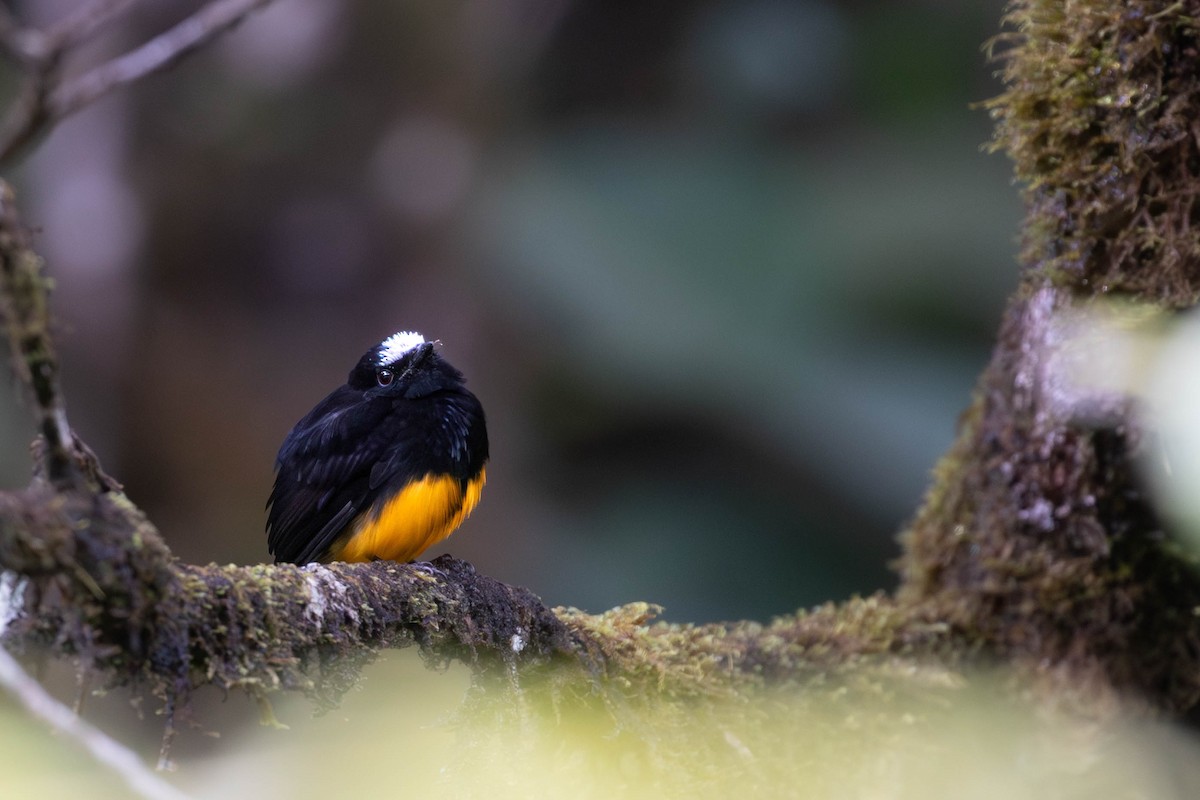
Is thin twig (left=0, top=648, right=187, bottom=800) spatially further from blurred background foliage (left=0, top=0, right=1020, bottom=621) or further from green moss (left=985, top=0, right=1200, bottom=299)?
blurred background foliage (left=0, top=0, right=1020, bottom=621)

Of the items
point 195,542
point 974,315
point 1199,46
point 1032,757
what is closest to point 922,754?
point 1032,757

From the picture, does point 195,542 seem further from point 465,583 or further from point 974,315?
point 465,583

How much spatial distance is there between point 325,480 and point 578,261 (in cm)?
416

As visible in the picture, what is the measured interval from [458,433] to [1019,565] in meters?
1.71

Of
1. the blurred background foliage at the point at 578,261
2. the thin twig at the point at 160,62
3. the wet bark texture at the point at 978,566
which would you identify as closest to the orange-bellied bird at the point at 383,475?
the wet bark texture at the point at 978,566

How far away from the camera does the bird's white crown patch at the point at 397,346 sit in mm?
3645

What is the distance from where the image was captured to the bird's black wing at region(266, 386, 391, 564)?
3244 mm

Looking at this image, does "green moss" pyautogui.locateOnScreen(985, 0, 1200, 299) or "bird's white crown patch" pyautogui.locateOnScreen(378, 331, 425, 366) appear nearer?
"green moss" pyautogui.locateOnScreen(985, 0, 1200, 299)

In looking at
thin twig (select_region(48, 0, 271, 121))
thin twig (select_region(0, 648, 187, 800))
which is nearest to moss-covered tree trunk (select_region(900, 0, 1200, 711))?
thin twig (select_region(48, 0, 271, 121))

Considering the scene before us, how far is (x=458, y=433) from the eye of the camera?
333 cm

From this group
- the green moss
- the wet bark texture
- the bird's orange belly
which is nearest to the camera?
the wet bark texture

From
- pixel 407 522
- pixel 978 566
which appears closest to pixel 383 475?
pixel 407 522

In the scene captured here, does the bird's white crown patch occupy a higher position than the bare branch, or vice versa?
the bird's white crown patch

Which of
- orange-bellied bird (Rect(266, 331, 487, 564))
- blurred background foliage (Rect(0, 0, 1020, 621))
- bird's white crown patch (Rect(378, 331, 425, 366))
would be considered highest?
Result: blurred background foliage (Rect(0, 0, 1020, 621))
